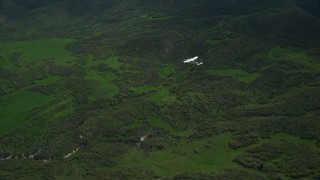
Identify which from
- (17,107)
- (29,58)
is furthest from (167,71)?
(29,58)

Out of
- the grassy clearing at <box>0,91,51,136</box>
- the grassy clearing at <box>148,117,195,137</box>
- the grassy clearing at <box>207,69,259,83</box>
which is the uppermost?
the grassy clearing at <box>0,91,51,136</box>

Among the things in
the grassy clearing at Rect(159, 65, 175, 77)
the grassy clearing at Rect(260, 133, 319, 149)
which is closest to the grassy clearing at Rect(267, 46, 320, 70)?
the grassy clearing at Rect(159, 65, 175, 77)

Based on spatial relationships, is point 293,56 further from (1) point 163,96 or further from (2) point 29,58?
(2) point 29,58

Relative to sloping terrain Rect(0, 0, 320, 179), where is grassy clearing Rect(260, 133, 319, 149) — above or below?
below

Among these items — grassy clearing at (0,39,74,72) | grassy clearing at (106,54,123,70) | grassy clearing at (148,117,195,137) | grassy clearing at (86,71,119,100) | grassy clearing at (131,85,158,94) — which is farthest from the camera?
grassy clearing at (0,39,74,72)

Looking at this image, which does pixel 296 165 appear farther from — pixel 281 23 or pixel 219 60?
pixel 281 23

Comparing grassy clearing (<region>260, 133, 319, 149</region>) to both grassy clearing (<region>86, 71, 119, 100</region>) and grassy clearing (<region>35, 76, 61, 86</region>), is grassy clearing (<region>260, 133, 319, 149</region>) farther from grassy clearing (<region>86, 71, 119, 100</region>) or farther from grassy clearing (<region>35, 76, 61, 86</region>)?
grassy clearing (<region>35, 76, 61, 86</region>)
